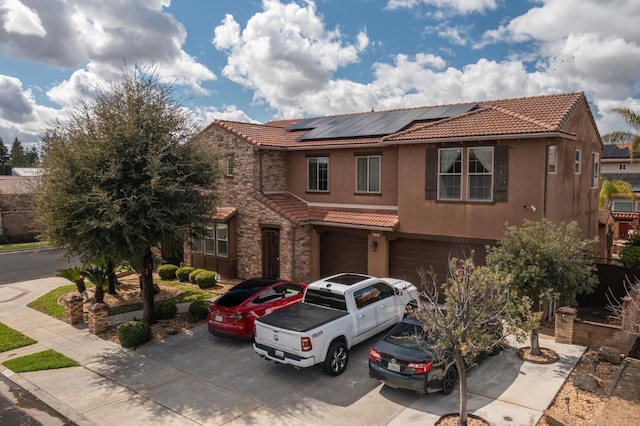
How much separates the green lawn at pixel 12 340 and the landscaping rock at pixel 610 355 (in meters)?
15.2

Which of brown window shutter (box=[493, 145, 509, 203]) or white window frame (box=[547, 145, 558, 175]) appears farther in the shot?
brown window shutter (box=[493, 145, 509, 203])

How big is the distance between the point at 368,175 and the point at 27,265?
65.6 ft

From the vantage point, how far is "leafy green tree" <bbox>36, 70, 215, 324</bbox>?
12.1 m

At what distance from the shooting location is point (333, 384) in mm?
9953

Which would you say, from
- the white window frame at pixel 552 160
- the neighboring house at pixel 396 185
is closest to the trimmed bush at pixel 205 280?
the neighboring house at pixel 396 185

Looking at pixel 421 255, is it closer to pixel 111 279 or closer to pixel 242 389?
pixel 242 389

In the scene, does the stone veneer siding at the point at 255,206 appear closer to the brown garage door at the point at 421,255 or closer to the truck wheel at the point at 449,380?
the brown garage door at the point at 421,255

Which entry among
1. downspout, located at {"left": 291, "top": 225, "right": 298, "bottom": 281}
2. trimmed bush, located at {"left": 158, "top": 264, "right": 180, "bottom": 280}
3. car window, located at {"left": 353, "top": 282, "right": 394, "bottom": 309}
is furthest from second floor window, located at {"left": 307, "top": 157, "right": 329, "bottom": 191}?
car window, located at {"left": 353, "top": 282, "right": 394, "bottom": 309}

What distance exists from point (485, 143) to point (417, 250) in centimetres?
455

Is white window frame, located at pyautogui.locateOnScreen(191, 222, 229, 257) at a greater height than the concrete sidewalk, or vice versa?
white window frame, located at pyautogui.locateOnScreen(191, 222, 229, 257)

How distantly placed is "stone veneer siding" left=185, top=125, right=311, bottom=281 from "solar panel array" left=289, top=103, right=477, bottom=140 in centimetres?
232

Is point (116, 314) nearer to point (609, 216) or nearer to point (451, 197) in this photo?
point (451, 197)

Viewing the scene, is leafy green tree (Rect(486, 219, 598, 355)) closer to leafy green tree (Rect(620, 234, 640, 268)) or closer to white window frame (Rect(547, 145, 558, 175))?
white window frame (Rect(547, 145, 558, 175))

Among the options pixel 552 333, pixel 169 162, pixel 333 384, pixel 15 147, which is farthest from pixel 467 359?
pixel 15 147
